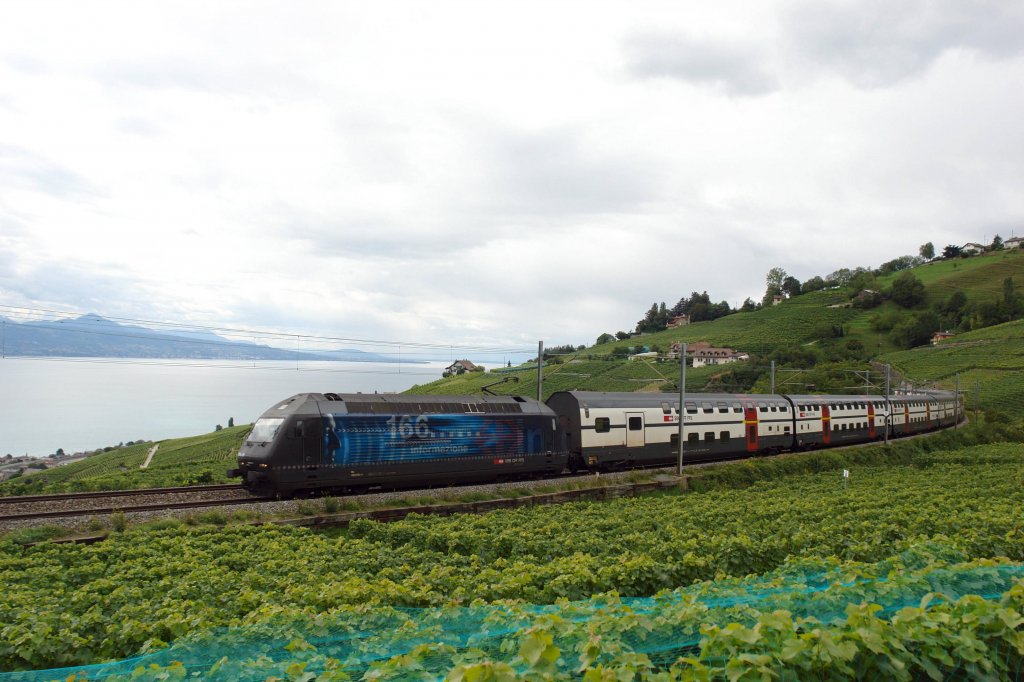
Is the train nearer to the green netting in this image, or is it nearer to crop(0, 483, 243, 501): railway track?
crop(0, 483, 243, 501): railway track

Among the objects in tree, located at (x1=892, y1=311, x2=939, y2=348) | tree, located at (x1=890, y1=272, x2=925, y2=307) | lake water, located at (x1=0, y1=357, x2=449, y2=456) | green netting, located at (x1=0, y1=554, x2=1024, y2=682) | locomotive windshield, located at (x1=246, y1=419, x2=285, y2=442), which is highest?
tree, located at (x1=890, y1=272, x2=925, y2=307)

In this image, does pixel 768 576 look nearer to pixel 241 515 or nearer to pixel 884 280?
pixel 241 515

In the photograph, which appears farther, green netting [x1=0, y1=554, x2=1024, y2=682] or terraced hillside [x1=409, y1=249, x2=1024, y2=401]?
terraced hillside [x1=409, y1=249, x2=1024, y2=401]

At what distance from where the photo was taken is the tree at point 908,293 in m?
137

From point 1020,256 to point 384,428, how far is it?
197775 mm

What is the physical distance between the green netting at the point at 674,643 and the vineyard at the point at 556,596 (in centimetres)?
2

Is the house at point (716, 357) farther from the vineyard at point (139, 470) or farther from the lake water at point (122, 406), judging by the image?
the vineyard at point (139, 470)

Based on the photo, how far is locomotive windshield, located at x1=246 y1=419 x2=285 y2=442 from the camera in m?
19.7

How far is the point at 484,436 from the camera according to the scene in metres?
24.1

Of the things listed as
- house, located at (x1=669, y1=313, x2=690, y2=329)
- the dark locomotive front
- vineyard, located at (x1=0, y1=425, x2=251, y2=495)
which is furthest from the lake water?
house, located at (x1=669, y1=313, x2=690, y2=329)

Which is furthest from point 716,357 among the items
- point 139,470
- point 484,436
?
point 139,470

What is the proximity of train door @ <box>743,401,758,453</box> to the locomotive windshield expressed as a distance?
84.8 feet

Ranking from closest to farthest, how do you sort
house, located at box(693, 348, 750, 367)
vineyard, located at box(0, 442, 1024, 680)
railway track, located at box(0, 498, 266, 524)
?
vineyard, located at box(0, 442, 1024, 680) → railway track, located at box(0, 498, 266, 524) → house, located at box(693, 348, 750, 367)

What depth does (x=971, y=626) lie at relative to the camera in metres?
4.95
